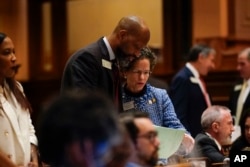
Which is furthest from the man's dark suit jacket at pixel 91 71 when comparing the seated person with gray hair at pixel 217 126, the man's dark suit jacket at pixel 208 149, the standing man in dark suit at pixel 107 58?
the seated person with gray hair at pixel 217 126

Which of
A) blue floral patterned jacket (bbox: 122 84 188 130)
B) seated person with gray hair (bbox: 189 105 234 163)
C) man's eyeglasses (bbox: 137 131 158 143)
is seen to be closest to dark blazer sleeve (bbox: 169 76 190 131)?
seated person with gray hair (bbox: 189 105 234 163)

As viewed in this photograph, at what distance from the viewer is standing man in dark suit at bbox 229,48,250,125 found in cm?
554

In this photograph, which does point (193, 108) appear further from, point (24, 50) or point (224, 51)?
point (24, 50)

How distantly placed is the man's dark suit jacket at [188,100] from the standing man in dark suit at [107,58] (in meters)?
2.19

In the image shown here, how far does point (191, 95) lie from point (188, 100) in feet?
0.20

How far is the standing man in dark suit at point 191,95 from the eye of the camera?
17.4 feet

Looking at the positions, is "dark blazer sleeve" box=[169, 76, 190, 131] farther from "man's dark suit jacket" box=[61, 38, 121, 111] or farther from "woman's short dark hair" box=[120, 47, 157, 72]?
"man's dark suit jacket" box=[61, 38, 121, 111]

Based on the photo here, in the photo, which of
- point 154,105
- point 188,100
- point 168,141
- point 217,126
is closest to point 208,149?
point 217,126

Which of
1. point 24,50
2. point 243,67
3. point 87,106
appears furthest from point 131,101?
point 24,50

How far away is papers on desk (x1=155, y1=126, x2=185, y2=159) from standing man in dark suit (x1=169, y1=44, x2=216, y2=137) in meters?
2.31

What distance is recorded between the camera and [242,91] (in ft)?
18.6

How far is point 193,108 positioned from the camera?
5.38 meters

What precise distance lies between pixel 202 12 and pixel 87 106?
5396 millimetres

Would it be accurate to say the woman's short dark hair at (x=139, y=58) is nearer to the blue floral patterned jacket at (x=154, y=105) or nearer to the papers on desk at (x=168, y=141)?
the blue floral patterned jacket at (x=154, y=105)
